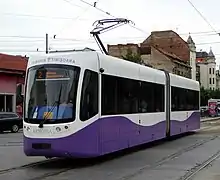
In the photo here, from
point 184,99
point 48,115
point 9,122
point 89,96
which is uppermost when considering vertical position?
point 184,99

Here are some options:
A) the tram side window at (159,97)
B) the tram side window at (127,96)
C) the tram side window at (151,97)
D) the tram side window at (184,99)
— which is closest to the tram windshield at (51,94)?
the tram side window at (127,96)

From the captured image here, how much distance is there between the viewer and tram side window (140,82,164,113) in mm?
19172

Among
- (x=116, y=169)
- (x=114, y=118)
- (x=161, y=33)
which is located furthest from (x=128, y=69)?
(x=161, y=33)

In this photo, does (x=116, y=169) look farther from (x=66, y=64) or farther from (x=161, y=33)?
(x=161, y=33)

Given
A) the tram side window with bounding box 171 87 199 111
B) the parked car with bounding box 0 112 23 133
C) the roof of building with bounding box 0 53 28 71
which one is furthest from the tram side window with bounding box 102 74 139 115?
the roof of building with bounding box 0 53 28 71

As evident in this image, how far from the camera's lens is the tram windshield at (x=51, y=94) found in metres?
14.0

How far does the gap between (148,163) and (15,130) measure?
22.3m

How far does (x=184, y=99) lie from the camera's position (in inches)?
1054

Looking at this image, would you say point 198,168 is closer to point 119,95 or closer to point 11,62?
point 119,95

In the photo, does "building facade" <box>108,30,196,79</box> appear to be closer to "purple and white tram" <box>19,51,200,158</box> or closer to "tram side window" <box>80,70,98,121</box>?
"purple and white tram" <box>19,51,200,158</box>

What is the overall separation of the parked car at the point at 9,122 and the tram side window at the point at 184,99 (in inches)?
528

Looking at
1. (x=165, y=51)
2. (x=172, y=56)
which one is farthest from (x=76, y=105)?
(x=165, y=51)

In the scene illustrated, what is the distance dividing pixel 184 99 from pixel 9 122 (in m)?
14.2

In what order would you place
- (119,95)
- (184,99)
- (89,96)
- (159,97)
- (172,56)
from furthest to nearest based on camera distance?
(172,56) → (184,99) → (159,97) → (119,95) → (89,96)
